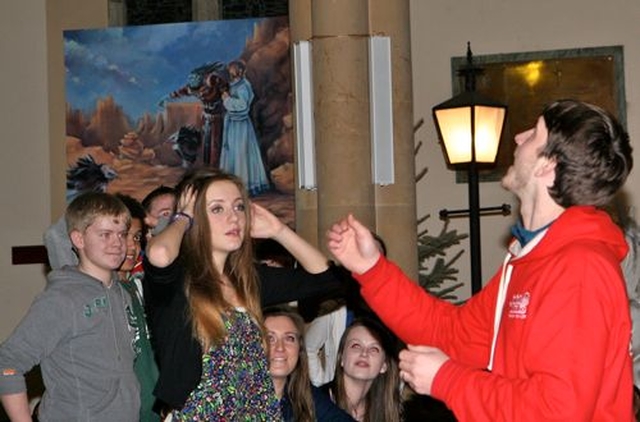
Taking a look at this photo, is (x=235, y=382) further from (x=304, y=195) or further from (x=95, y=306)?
(x=304, y=195)

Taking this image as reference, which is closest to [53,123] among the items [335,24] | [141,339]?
[335,24]

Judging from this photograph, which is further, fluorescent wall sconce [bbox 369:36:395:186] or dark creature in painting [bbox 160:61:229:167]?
dark creature in painting [bbox 160:61:229:167]

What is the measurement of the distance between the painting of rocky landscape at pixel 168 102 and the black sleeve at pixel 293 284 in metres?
6.74

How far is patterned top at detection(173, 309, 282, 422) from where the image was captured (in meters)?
3.70

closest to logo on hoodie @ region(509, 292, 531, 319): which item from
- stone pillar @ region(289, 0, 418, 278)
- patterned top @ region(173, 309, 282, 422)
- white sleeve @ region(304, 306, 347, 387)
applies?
patterned top @ region(173, 309, 282, 422)

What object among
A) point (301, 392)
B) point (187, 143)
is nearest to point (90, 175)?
point (187, 143)

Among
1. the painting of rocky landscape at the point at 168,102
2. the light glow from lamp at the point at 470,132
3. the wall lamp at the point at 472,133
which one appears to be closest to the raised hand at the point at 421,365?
the wall lamp at the point at 472,133

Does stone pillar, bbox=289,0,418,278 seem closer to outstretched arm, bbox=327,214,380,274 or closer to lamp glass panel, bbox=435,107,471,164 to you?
lamp glass panel, bbox=435,107,471,164

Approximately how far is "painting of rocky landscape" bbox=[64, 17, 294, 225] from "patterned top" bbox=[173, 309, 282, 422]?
7.06 meters

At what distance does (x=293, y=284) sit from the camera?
413cm

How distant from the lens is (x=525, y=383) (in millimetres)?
2541

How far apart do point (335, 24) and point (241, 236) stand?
3.42 metres

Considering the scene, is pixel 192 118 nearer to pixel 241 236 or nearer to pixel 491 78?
pixel 491 78

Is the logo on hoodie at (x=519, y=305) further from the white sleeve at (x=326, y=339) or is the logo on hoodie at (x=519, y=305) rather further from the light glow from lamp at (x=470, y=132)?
the light glow from lamp at (x=470, y=132)
